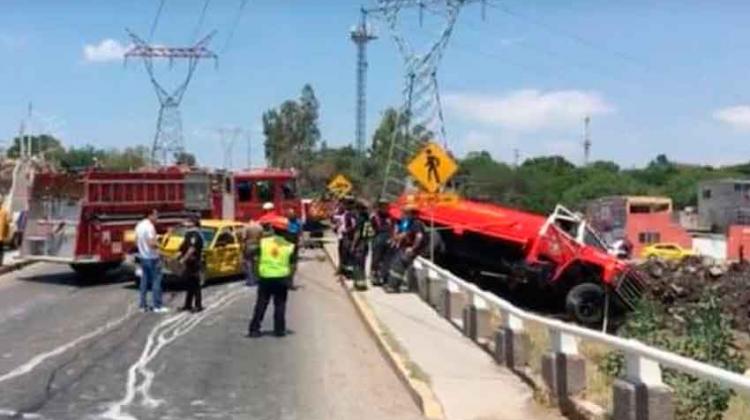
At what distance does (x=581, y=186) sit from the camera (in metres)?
123

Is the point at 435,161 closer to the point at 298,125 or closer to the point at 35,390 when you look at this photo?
the point at 35,390

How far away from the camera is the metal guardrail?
7137mm

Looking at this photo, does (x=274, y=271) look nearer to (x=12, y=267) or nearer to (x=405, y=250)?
(x=405, y=250)

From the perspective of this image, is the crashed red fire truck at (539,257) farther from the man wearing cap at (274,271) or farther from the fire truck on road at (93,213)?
the man wearing cap at (274,271)

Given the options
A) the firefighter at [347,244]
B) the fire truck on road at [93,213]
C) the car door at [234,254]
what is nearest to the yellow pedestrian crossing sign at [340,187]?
the fire truck on road at [93,213]

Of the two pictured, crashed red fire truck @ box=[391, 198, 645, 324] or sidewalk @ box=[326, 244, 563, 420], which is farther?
crashed red fire truck @ box=[391, 198, 645, 324]

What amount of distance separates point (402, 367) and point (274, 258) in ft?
13.0

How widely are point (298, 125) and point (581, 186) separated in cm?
2970

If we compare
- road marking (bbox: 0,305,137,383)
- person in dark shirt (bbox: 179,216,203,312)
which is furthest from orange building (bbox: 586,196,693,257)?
road marking (bbox: 0,305,137,383)

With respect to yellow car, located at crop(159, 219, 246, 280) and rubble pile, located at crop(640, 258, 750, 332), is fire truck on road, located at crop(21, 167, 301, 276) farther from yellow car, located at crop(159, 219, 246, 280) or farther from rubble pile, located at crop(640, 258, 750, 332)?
rubble pile, located at crop(640, 258, 750, 332)

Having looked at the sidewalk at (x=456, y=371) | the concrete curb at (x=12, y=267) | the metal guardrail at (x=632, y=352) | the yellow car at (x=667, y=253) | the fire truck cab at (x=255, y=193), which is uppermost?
the fire truck cab at (x=255, y=193)

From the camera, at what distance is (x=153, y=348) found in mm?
15875

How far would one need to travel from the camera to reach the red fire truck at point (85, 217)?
26.6 meters

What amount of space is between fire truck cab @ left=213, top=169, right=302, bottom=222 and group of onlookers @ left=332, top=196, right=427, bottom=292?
12.1 meters
